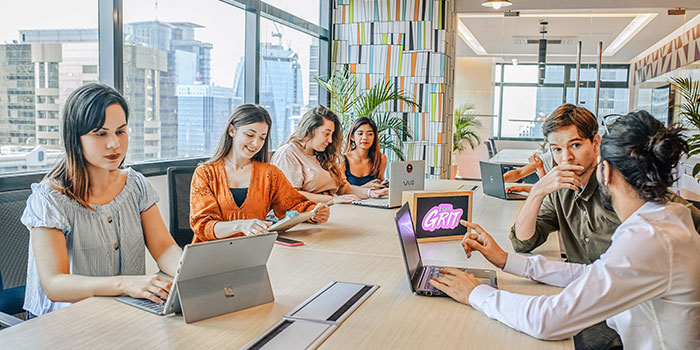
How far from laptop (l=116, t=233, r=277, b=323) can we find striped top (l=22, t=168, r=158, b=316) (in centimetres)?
37

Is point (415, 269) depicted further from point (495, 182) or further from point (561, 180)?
point (495, 182)

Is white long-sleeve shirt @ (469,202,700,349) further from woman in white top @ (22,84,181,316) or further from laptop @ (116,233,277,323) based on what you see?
woman in white top @ (22,84,181,316)

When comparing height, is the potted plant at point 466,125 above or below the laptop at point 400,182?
above

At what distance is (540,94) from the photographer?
7.18m

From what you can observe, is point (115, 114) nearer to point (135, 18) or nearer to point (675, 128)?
point (675, 128)

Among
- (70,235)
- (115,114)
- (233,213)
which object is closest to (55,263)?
(70,235)

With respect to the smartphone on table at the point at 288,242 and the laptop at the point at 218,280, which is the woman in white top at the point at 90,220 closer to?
the laptop at the point at 218,280

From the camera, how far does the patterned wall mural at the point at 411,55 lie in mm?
6734

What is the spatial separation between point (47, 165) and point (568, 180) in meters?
2.76

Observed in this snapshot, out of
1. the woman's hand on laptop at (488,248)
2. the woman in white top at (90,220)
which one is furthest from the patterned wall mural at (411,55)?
the woman in white top at (90,220)

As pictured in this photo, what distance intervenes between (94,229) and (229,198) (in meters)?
0.91

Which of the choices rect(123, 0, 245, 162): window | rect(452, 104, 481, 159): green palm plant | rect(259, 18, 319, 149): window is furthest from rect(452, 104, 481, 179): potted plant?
rect(123, 0, 245, 162): window

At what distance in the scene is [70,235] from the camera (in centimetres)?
191

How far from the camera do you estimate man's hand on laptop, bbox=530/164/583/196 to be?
2189 mm
